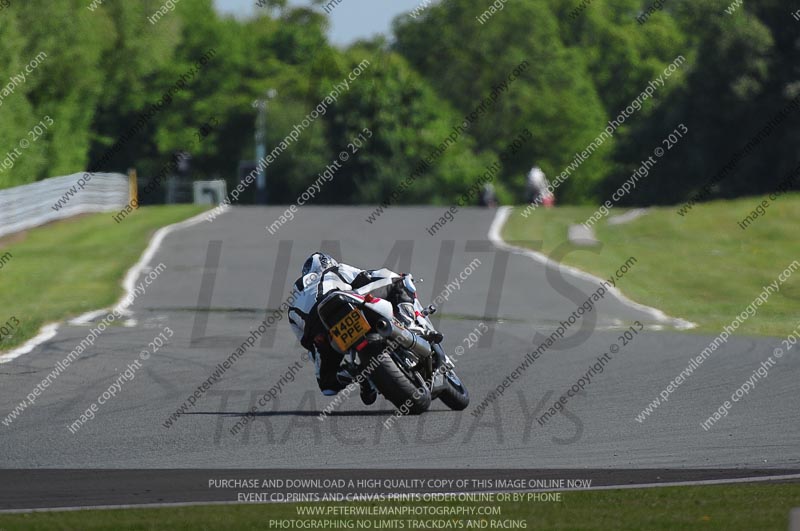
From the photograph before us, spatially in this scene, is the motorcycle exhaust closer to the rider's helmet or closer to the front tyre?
the front tyre

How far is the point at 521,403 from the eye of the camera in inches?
452

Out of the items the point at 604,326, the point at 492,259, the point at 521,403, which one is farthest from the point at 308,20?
the point at 521,403

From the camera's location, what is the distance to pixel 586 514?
7.35 m

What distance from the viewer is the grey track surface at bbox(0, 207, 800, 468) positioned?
919cm

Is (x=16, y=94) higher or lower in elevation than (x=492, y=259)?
lower

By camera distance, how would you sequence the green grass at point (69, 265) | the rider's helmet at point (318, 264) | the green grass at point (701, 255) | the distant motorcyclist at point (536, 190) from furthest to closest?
the distant motorcyclist at point (536, 190)
the green grass at point (701, 255)
the green grass at point (69, 265)
the rider's helmet at point (318, 264)

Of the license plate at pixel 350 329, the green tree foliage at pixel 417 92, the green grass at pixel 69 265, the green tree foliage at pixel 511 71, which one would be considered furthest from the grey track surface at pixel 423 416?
the green tree foliage at pixel 511 71

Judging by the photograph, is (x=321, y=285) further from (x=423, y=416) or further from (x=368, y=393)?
(x=423, y=416)

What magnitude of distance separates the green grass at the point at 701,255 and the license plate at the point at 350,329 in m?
7.83

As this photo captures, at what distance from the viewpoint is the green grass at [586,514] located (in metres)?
7.02

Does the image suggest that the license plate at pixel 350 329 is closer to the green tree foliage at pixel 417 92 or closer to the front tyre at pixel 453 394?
the front tyre at pixel 453 394

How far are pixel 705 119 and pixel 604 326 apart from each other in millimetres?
48075

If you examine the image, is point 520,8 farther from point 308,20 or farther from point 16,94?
point 16,94

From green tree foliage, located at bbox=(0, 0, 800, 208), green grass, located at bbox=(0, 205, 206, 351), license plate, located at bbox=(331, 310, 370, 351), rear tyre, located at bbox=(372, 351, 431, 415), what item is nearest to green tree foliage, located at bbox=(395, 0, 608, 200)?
green tree foliage, located at bbox=(0, 0, 800, 208)
